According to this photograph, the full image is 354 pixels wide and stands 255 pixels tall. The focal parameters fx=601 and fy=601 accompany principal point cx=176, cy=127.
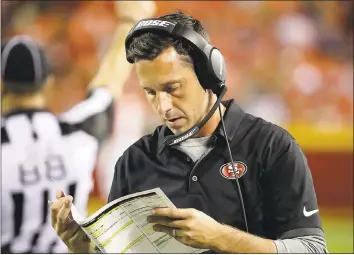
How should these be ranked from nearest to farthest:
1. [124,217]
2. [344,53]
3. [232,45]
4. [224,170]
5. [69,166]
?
[124,217] → [224,170] → [69,166] → [232,45] → [344,53]

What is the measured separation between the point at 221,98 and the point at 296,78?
0.91 metres

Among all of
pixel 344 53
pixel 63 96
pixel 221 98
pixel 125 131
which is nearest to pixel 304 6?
pixel 344 53

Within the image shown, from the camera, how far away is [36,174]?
158 centimetres

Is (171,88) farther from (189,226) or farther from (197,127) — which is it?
(189,226)

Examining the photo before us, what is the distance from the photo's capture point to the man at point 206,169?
957 mm

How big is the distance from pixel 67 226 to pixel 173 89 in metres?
0.29

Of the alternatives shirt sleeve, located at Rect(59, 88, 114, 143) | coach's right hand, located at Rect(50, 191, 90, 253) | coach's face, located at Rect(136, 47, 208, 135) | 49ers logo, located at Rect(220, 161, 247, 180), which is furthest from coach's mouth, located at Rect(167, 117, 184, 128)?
shirt sleeve, located at Rect(59, 88, 114, 143)

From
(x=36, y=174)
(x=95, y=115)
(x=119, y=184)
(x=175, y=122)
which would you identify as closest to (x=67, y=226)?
(x=119, y=184)

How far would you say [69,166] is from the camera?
5.24 feet

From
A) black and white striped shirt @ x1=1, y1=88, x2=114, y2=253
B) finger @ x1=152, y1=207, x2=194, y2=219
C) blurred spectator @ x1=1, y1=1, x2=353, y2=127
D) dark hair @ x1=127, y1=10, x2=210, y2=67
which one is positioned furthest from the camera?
blurred spectator @ x1=1, y1=1, x2=353, y2=127

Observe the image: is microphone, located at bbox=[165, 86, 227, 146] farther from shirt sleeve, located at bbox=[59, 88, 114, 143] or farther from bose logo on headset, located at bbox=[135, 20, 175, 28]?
shirt sleeve, located at bbox=[59, 88, 114, 143]

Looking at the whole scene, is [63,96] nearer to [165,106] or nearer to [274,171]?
[165,106]

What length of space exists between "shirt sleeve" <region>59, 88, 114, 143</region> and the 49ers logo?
707 millimetres

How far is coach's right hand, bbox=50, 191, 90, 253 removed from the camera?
962mm
